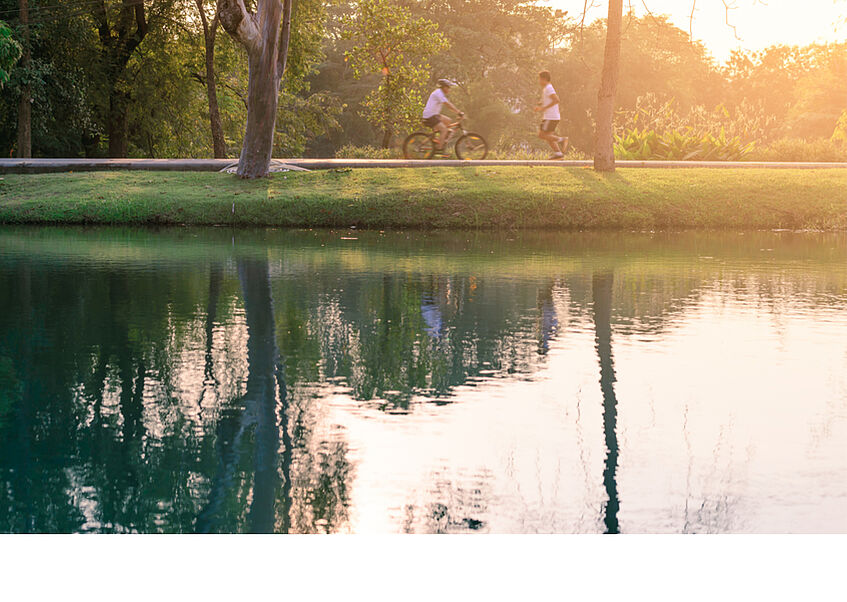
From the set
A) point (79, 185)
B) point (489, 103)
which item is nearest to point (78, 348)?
point (79, 185)

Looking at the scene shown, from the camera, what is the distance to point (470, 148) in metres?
28.0

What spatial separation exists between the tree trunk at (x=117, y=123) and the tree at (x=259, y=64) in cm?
1527

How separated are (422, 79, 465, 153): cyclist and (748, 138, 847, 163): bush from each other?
33.7 ft

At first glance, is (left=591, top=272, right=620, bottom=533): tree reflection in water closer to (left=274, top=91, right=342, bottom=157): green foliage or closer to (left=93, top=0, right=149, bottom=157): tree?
(left=93, top=0, right=149, bottom=157): tree

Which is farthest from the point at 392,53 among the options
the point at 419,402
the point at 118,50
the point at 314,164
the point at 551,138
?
the point at 419,402

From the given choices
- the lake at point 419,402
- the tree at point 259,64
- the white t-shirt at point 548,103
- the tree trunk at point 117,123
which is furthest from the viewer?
the tree trunk at point 117,123

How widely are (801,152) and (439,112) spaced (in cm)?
1289

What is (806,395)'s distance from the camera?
7.13m

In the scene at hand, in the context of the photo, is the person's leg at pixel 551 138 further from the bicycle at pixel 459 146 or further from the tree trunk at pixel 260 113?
the tree trunk at pixel 260 113

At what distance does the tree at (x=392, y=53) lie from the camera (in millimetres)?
36906

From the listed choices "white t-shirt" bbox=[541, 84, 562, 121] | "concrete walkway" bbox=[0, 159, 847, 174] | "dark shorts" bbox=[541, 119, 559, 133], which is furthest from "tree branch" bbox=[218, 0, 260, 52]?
"dark shorts" bbox=[541, 119, 559, 133]

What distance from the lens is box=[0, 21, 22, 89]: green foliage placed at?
81.8 feet

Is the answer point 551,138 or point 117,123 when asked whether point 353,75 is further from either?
point 551,138

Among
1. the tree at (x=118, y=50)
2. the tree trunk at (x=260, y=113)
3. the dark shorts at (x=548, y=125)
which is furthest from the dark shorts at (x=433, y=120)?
the tree at (x=118, y=50)
